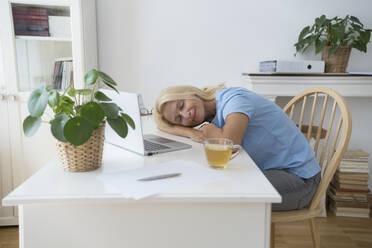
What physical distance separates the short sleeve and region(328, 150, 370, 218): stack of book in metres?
1.42

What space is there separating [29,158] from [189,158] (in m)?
1.51

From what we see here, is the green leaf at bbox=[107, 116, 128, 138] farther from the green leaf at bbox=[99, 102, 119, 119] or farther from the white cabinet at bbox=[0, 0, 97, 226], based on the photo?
the white cabinet at bbox=[0, 0, 97, 226]

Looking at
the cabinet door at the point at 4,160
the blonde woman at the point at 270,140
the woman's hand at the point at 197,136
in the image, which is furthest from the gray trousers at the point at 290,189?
the cabinet door at the point at 4,160

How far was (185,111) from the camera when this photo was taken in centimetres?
142

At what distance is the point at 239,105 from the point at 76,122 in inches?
23.6

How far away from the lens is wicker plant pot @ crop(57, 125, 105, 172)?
873 mm

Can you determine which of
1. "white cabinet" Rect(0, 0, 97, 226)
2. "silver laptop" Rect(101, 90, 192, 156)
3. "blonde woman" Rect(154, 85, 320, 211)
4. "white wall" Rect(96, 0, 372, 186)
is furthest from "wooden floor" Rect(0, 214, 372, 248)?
"silver laptop" Rect(101, 90, 192, 156)

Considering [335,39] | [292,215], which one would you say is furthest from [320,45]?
[292,215]

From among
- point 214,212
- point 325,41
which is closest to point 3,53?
point 214,212

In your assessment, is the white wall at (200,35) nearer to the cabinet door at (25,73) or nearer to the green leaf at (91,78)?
the cabinet door at (25,73)

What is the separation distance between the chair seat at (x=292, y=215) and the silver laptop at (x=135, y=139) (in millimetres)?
404

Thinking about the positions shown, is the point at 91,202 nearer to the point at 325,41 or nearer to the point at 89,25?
the point at 89,25

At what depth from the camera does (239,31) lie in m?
2.49

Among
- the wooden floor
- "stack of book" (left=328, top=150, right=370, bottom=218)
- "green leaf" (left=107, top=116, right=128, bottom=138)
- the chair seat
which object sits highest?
"green leaf" (left=107, top=116, right=128, bottom=138)
